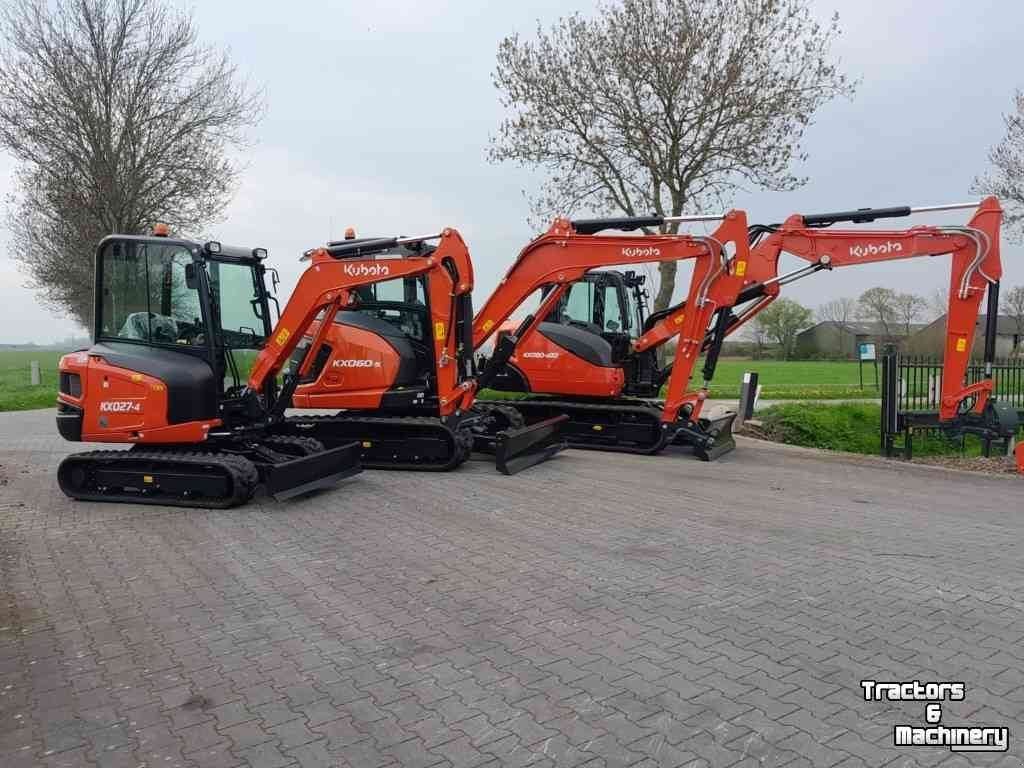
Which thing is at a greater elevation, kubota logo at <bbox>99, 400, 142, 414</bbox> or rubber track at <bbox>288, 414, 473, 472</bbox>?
kubota logo at <bbox>99, 400, 142, 414</bbox>

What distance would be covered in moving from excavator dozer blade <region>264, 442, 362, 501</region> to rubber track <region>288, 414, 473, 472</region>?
0.96 m

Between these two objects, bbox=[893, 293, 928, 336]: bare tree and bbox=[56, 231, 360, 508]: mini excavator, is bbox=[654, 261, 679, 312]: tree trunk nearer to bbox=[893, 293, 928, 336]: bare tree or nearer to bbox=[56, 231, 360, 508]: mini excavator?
bbox=[56, 231, 360, 508]: mini excavator

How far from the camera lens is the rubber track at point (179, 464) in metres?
7.42

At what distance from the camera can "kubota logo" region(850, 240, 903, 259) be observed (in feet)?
33.8

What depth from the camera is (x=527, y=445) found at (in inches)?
394

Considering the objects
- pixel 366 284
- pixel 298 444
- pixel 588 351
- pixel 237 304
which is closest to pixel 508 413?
pixel 588 351

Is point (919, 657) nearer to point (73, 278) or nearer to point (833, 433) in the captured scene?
point (833, 433)

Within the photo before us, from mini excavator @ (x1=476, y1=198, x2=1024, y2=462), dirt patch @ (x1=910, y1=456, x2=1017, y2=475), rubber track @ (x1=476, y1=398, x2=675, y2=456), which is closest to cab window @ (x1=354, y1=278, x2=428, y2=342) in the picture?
mini excavator @ (x1=476, y1=198, x2=1024, y2=462)

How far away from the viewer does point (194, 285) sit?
25.6ft

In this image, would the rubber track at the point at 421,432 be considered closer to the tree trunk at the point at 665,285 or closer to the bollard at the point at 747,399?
the bollard at the point at 747,399

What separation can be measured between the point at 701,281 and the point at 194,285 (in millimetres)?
6647

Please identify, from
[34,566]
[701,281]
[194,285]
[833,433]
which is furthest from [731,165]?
[34,566]

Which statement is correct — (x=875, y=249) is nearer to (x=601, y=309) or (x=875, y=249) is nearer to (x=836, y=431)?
(x=601, y=309)

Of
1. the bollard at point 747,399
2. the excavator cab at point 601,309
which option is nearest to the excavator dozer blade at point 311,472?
the excavator cab at point 601,309
